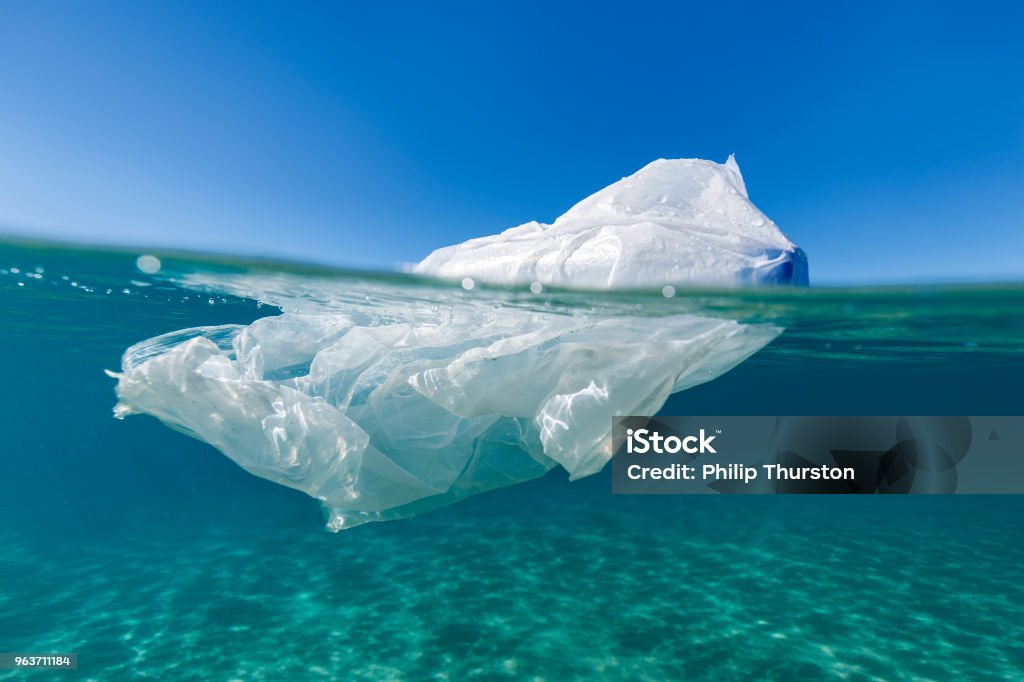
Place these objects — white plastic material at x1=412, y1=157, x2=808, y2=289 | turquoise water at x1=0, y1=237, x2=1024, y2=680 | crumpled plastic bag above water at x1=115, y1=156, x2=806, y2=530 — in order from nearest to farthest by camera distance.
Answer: crumpled plastic bag above water at x1=115, y1=156, x2=806, y2=530, white plastic material at x1=412, y1=157, x2=808, y2=289, turquoise water at x1=0, y1=237, x2=1024, y2=680

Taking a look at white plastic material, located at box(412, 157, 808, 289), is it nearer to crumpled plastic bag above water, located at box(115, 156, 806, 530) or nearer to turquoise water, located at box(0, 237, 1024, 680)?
crumpled plastic bag above water, located at box(115, 156, 806, 530)

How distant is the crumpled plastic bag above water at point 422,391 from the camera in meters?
5.58

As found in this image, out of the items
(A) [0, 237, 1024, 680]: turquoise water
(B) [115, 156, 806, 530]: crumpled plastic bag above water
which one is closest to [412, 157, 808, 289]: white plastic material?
(B) [115, 156, 806, 530]: crumpled plastic bag above water

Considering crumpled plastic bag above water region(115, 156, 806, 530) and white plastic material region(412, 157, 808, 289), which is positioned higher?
white plastic material region(412, 157, 808, 289)

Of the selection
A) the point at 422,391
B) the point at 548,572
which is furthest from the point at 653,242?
the point at 548,572

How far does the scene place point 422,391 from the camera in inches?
228

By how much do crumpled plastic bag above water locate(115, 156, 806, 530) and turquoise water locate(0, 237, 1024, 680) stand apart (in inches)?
47.8

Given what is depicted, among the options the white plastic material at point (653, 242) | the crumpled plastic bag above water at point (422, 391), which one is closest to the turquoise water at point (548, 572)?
the white plastic material at point (653, 242)

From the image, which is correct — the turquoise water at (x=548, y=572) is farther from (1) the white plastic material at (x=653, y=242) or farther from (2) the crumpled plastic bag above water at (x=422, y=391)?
(2) the crumpled plastic bag above water at (x=422, y=391)

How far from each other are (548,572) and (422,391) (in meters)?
7.46

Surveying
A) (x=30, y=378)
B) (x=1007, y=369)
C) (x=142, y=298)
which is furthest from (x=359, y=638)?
(x=30, y=378)

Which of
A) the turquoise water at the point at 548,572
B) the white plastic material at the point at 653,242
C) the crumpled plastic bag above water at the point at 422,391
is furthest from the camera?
the turquoise water at the point at 548,572

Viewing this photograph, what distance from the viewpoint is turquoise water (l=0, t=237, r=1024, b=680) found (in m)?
7.93

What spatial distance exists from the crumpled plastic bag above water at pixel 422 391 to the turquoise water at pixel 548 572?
122 centimetres
